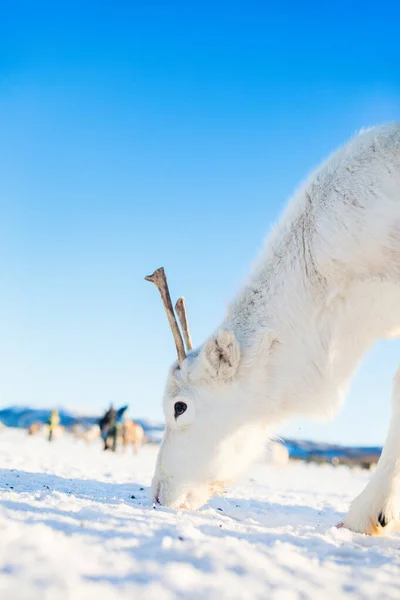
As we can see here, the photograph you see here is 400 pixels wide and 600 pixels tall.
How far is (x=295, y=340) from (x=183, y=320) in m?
1.13

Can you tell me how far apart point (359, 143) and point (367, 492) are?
2.91 meters

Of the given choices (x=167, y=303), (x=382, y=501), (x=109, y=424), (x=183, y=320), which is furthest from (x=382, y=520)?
(x=109, y=424)

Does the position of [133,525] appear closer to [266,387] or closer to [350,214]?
[266,387]

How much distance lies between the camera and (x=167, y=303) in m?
5.07

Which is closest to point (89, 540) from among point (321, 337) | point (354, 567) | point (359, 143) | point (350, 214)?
point (354, 567)

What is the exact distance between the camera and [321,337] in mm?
4535

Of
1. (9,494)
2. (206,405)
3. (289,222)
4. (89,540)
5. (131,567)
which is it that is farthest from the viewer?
(289,222)

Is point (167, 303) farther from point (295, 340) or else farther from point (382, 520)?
point (382, 520)

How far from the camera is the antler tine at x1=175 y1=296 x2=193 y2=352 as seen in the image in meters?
5.10

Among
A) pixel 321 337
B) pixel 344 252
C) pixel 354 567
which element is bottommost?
pixel 354 567

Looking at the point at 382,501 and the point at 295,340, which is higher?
the point at 295,340

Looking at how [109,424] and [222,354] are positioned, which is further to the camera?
[109,424]

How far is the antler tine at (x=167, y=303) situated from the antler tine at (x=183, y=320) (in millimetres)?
89

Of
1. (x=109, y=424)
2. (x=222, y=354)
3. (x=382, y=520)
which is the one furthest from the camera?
(x=109, y=424)
